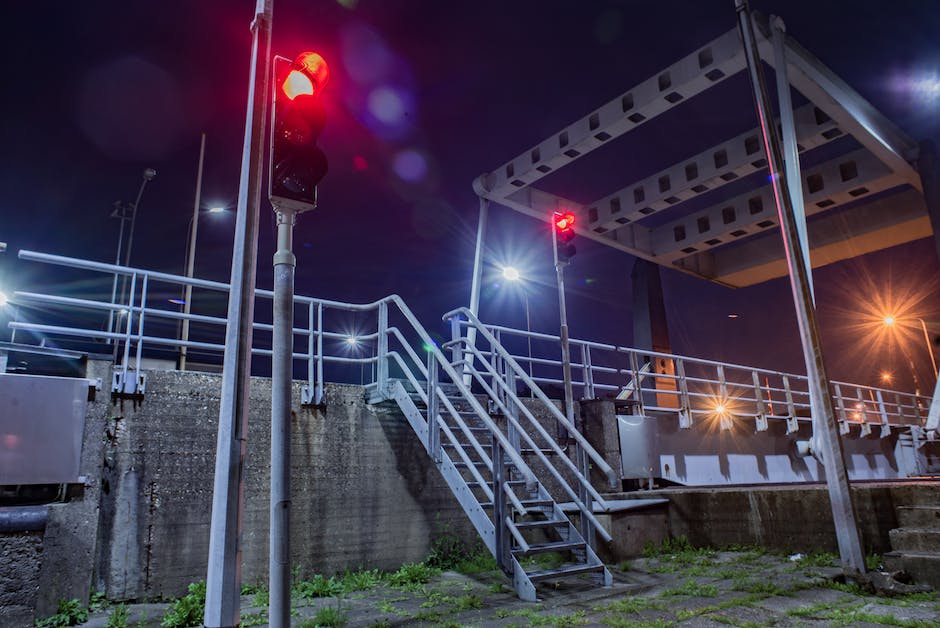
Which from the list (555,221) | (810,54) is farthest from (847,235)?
(555,221)

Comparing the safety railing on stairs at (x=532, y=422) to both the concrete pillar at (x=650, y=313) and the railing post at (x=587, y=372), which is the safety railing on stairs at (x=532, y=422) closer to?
the railing post at (x=587, y=372)

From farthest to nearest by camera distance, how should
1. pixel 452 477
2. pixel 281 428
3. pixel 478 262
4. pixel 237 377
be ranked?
pixel 478 262
pixel 452 477
pixel 237 377
pixel 281 428

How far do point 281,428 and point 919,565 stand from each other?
21.2 ft

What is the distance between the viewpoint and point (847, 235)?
19.4 meters

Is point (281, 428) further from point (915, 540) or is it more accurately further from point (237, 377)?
point (915, 540)

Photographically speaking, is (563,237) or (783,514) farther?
(563,237)

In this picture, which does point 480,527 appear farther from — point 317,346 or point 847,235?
point 847,235

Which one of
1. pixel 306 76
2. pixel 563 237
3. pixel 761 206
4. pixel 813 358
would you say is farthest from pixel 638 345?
pixel 306 76

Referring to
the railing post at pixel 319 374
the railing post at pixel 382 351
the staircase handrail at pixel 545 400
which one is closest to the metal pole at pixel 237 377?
the staircase handrail at pixel 545 400

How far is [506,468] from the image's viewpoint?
767cm

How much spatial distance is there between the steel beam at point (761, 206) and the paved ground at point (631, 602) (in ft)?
42.5

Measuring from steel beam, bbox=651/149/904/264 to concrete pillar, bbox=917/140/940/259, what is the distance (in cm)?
77

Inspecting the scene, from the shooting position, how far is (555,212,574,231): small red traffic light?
996 centimetres

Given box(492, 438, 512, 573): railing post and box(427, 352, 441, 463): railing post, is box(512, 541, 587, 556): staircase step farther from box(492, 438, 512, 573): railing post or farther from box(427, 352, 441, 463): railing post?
box(427, 352, 441, 463): railing post
